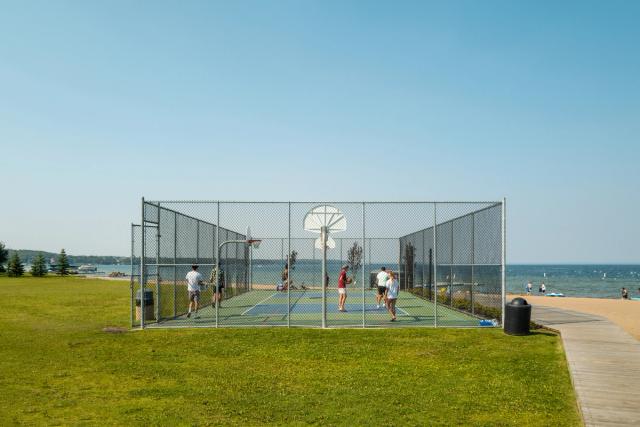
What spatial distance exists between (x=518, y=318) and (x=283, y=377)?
723 cm

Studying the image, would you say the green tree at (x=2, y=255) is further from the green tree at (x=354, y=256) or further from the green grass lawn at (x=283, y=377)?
the green grass lawn at (x=283, y=377)

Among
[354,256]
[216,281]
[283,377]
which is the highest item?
[354,256]

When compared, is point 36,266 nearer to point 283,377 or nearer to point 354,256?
point 354,256

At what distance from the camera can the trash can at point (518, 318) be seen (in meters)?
14.8

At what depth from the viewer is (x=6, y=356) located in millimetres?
12102

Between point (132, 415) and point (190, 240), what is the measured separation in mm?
13801

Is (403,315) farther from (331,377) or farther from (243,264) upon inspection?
(243,264)

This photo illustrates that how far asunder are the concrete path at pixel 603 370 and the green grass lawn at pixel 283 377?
0.85ft

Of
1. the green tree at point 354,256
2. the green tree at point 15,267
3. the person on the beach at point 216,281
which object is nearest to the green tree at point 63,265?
the green tree at point 15,267

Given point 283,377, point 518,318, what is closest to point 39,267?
point 518,318

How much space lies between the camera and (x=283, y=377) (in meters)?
10.2

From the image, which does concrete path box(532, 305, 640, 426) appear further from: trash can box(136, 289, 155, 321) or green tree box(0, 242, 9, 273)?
green tree box(0, 242, 9, 273)

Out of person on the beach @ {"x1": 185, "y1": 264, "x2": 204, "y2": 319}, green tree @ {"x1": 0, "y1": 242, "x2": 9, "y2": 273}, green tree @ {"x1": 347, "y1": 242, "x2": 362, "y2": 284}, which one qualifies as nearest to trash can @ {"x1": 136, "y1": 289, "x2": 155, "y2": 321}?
person on the beach @ {"x1": 185, "y1": 264, "x2": 204, "y2": 319}

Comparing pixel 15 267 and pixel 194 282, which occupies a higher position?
pixel 194 282
